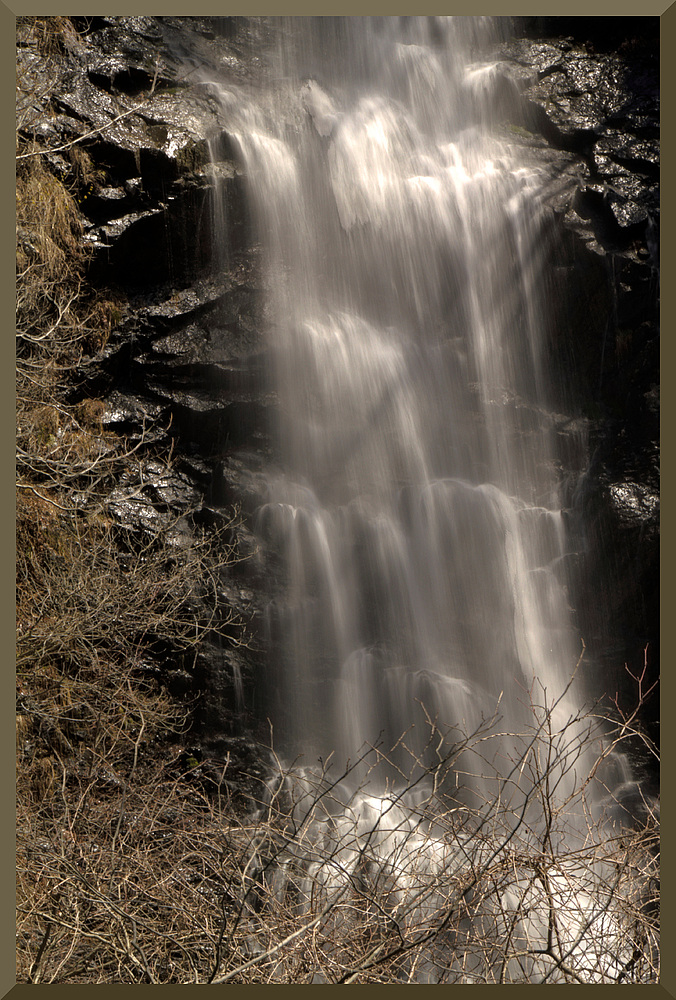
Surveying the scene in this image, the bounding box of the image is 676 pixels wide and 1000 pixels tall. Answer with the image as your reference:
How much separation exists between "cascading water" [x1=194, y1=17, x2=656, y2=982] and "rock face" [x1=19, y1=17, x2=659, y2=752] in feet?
0.87

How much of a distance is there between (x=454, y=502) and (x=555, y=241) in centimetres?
282

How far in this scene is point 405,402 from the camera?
707 centimetres

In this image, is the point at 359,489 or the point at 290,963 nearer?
the point at 290,963

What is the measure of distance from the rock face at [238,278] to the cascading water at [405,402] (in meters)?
0.26

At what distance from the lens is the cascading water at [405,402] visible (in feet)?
21.6

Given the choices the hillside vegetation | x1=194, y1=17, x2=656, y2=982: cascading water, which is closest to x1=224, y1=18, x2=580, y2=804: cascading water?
x1=194, y1=17, x2=656, y2=982: cascading water

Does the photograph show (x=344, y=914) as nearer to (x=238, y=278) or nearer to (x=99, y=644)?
(x=99, y=644)

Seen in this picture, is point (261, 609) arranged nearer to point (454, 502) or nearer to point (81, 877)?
point (454, 502)

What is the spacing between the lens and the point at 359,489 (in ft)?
22.5

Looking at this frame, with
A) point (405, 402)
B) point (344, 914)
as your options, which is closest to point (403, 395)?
point (405, 402)

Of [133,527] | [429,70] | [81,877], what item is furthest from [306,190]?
[81,877]

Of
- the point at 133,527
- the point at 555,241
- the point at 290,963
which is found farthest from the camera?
the point at 555,241

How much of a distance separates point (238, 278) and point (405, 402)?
198 cm

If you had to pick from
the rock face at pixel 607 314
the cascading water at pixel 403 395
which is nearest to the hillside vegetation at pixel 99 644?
the cascading water at pixel 403 395
